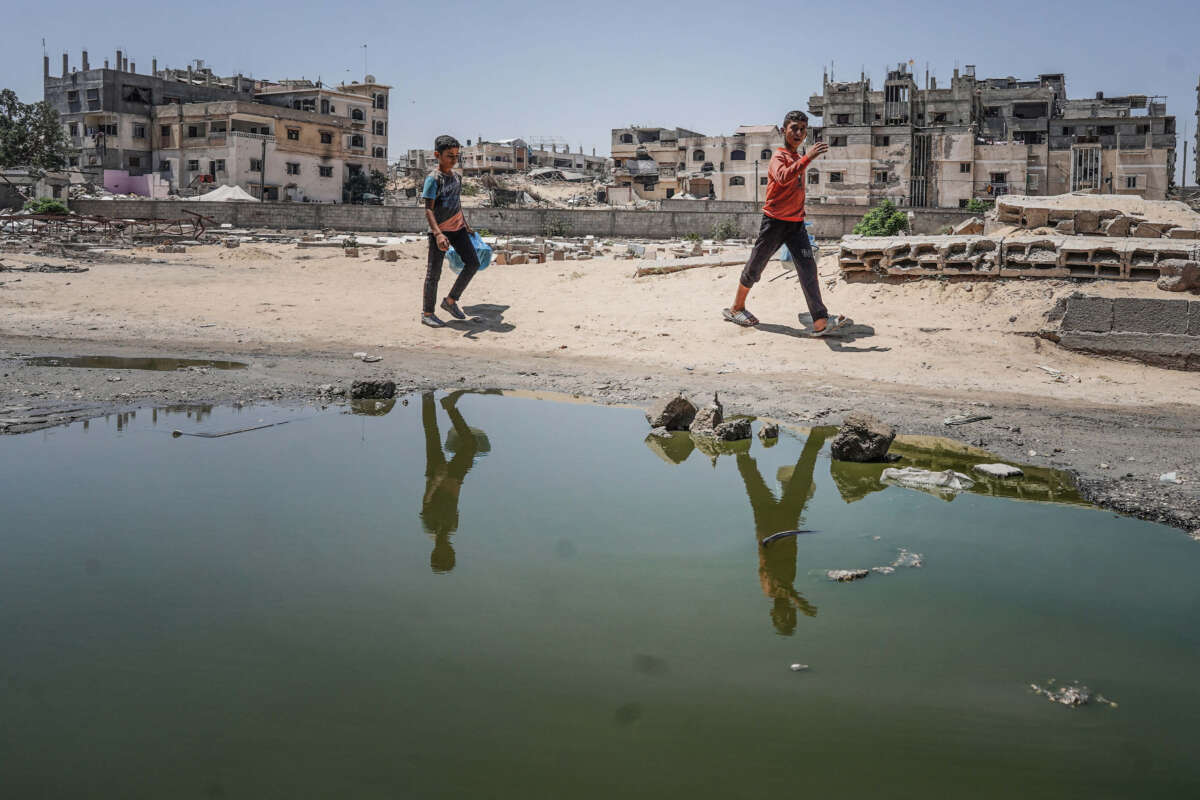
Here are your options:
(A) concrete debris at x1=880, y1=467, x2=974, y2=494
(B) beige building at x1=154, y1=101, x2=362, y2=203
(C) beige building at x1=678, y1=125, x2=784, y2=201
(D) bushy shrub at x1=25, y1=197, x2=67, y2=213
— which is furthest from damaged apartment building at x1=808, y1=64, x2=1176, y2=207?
(A) concrete debris at x1=880, y1=467, x2=974, y2=494

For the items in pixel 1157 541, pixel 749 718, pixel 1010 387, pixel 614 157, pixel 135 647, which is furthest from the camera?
pixel 614 157

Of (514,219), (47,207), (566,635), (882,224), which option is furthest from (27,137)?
(566,635)

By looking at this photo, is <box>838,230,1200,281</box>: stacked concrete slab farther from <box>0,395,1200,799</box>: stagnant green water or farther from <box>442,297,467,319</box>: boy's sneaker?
<box>0,395,1200,799</box>: stagnant green water

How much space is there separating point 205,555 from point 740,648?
6.94 ft

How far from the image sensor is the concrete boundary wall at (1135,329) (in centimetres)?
793

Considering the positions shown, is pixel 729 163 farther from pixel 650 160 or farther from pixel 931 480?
pixel 931 480

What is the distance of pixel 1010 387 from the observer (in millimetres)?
7559

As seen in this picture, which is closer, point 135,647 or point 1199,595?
point 135,647

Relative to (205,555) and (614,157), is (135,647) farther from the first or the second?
(614,157)

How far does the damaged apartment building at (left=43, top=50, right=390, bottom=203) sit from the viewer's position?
51.1 metres

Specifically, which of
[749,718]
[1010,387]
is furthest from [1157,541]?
[1010,387]

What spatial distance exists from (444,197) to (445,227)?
307mm

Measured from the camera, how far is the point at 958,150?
5162 centimetres

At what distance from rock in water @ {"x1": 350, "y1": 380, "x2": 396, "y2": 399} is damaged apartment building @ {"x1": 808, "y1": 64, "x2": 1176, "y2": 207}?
47.6 meters
